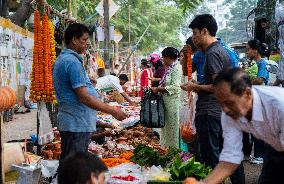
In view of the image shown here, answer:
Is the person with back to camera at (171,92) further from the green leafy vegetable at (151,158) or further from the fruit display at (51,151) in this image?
the fruit display at (51,151)

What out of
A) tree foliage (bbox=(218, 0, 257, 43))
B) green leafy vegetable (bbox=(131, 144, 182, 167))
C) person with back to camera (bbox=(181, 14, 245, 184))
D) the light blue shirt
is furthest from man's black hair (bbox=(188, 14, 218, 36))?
tree foliage (bbox=(218, 0, 257, 43))

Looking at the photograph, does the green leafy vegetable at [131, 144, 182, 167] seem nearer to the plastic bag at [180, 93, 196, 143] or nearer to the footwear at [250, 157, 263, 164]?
the plastic bag at [180, 93, 196, 143]

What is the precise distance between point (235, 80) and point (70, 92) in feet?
7.78

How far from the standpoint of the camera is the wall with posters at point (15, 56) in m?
13.9

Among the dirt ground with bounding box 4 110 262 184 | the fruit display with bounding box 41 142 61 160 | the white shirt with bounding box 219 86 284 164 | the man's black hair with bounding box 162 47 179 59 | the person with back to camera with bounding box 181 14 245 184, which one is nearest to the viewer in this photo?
Result: the white shirt with bounding box 219 86 284 164

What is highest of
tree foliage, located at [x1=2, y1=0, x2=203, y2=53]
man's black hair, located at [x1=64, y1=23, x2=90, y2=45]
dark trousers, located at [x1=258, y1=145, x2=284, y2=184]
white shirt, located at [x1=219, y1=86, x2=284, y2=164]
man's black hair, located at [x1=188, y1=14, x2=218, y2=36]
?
tree foliage, located at [x1=2, y1=0, x2=203, y2=53]

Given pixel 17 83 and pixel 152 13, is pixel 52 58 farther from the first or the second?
pixel 152 13

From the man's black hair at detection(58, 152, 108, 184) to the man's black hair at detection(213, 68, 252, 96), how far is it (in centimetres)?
103

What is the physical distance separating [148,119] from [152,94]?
0.42 m

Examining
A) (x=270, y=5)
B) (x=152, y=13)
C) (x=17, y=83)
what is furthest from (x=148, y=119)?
(x=152, y=13)

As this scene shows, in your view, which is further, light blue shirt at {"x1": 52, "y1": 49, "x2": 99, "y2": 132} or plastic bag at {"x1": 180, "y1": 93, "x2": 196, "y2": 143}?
plastic bag at {"x1": 180, "y1": 93, "x2": 196, "y2": 143}

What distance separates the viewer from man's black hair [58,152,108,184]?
118 inches

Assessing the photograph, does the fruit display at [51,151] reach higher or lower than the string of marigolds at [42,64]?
lower

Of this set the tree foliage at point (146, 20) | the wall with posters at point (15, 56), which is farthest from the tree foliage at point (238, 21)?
the wall with posters at point (15, 56)
